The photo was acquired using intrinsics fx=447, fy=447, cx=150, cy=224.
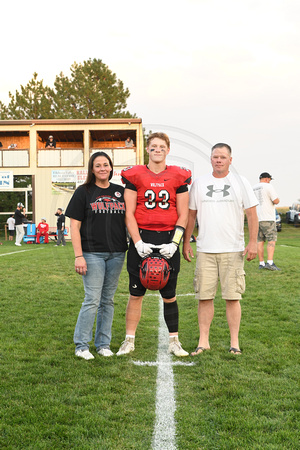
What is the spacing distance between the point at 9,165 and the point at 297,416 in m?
26.0

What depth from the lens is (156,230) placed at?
373 cm

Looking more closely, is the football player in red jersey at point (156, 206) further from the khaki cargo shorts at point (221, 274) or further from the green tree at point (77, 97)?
the green tree at point (77, 97)

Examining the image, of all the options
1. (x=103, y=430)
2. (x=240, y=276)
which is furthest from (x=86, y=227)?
(x=103, y=430)

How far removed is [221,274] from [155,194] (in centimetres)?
97

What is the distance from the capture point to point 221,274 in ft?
13.1

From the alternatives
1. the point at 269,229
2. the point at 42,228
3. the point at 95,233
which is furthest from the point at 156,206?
the point at 42,228

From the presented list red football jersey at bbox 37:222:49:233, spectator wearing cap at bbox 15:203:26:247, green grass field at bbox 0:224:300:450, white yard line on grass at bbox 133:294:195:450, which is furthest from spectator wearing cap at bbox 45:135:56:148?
white yard line on grass at bbox 133:294:195:450

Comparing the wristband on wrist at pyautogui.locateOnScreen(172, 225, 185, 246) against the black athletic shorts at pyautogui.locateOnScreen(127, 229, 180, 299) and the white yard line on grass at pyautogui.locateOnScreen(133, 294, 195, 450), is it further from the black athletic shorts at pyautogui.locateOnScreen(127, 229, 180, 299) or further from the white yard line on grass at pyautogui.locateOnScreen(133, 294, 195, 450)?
the white yard line on grass at pyautogui.locateOnScreen(133, 294, 195, 450)

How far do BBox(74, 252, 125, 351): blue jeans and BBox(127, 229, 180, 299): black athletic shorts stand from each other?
18 centimetres

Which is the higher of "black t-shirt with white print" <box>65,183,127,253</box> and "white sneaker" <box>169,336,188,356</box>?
"black t-shirt with white print" <box>65,183,127,253</box>

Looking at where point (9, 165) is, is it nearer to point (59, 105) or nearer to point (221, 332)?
point (59, 105)

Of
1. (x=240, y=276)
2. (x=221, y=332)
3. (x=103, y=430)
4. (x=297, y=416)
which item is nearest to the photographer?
(x=103, y=430)

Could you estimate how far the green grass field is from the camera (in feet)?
8.03

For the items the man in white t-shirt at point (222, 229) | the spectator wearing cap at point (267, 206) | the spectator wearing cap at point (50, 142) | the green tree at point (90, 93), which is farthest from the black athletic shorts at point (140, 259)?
the green tree at point (90, 93)
